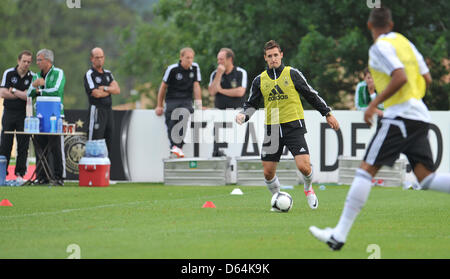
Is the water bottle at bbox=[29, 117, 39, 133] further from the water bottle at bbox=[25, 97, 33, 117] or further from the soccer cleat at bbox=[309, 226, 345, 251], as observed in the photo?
the soccer cleat at bbox=[309, 226, 345, 251]

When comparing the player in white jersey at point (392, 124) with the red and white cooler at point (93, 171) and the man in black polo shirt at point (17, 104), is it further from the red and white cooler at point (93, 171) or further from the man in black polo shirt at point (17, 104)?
the man in black polo shirt at point (17, 104)

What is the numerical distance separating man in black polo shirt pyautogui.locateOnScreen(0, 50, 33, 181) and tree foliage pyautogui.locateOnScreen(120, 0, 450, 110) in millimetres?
13857

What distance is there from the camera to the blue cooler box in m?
16.5

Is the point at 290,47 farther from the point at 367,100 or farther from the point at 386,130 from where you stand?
the point at 386,130

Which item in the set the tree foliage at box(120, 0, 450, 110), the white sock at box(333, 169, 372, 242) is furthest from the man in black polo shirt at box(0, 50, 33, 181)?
the tree foliage at box(120, 0, 450, 110)

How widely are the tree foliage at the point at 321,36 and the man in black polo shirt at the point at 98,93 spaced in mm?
12814

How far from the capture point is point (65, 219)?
10.3 m

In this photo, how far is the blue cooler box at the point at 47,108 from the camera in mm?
16469

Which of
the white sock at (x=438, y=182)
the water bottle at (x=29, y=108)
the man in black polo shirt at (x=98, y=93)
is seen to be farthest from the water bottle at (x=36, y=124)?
the white sock at (x=438, y=182)

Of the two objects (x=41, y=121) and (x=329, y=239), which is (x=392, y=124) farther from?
(x=41, y=121)

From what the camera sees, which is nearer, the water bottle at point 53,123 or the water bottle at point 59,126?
the water bottle at point 53,123

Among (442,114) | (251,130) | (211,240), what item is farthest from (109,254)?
(442,114)

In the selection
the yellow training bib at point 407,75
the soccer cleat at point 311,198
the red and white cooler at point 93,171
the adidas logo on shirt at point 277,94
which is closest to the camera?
the yellow training bib at point 407,75

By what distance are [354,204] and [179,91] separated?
35.6ft
